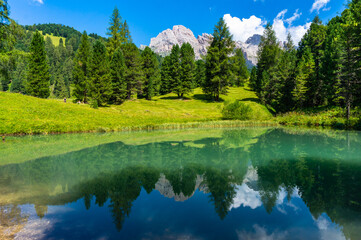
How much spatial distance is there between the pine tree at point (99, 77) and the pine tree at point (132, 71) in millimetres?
7530

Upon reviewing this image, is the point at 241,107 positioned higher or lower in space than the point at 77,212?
higher

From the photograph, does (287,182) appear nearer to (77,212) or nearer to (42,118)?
(77,212)

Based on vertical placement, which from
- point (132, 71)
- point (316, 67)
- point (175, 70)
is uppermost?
point (175, 70)

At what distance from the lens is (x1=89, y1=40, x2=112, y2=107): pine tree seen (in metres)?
46.6

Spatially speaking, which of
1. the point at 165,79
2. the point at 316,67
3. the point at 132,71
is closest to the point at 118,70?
the point at 132,71

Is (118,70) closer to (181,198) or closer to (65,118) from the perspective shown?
(65,118)

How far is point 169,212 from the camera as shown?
21.2ft

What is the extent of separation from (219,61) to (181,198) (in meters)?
54.3

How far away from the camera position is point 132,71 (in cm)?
5656

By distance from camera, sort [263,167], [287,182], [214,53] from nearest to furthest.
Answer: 1. [287,182]
2. [263,167]
3. [214,53]

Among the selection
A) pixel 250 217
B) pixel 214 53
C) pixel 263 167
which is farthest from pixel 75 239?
pixel 214 53

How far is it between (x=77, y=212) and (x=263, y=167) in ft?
30.7

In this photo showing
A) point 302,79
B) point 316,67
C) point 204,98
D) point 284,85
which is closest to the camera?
point 302,79

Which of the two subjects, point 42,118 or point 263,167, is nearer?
point 263,167
